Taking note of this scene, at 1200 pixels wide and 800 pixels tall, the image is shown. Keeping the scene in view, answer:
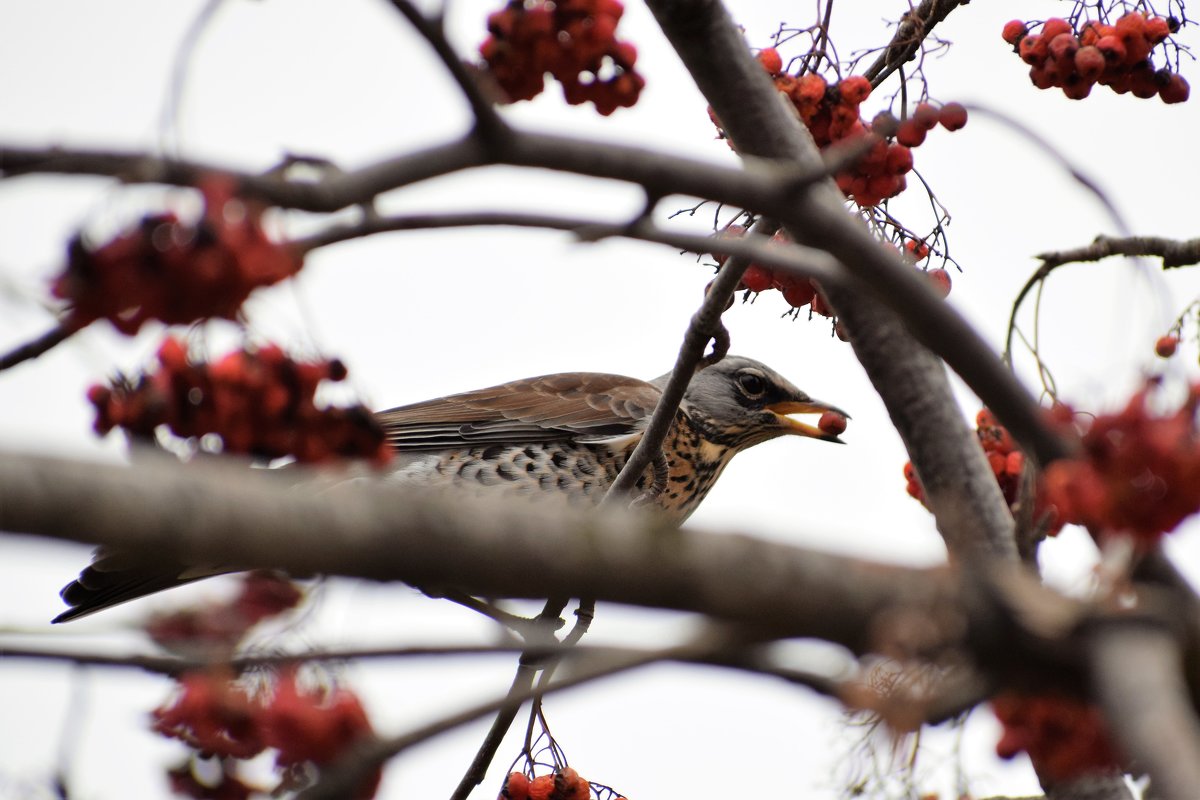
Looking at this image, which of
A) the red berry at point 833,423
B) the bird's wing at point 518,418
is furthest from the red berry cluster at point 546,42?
the bird's wing at point 518,418

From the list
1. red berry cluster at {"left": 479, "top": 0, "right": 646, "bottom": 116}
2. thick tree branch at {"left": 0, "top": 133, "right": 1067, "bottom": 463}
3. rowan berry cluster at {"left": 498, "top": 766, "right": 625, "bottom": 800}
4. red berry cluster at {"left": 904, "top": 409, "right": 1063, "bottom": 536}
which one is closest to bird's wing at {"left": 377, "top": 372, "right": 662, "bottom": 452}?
rowan berry cluster at {"left": 498, "top": 766, "right": 625, "bottom": 800}

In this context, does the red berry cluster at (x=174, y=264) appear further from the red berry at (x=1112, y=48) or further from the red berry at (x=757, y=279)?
the red berry at (x=1112, y=48)

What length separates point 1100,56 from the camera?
139 inches

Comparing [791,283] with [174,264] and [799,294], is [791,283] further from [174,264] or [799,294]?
[174,264]

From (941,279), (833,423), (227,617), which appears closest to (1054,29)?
(941,279)

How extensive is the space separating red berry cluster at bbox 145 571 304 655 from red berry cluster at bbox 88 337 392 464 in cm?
29

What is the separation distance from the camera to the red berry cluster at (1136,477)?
4.93 feet

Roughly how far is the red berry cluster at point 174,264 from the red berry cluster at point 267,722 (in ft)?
1.87

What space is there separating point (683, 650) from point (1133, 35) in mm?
2827

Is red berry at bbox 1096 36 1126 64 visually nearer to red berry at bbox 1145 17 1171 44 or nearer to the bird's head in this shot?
red berry at bbox 1145 17 1171 44

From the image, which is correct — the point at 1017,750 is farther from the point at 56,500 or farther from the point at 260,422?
the point at 56,500

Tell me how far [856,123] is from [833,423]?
7.31 ft

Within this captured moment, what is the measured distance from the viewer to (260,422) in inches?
72.2

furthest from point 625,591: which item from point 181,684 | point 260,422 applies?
point 181,684
